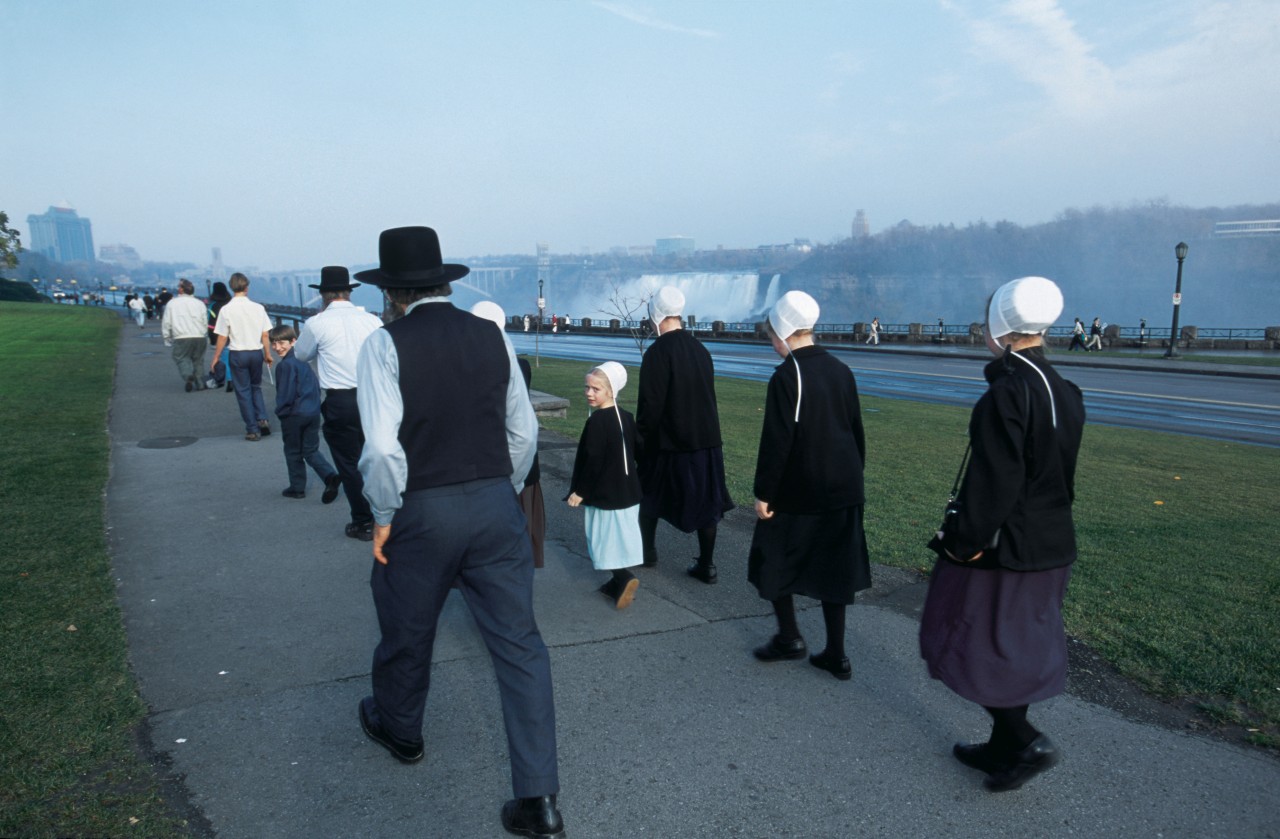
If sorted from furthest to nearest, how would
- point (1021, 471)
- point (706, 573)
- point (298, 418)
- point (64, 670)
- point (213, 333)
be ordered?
point (213, 333) → point (298, 418) → point (706, 573) → point (64, 670) → point (1021, 471)

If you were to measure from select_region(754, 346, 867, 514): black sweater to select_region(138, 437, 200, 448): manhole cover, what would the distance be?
8124mm

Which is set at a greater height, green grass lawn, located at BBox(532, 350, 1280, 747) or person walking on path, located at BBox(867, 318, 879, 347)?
person walking on path, located at BBox(867, 318, 879, 347)

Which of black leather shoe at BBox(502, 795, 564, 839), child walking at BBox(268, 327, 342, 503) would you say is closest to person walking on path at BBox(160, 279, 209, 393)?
child walking at BBox(268, 327, 342, 503)

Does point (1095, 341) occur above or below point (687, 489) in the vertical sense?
below

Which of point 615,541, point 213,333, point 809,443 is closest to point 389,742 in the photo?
point 615,541

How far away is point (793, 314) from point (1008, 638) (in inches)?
65.2

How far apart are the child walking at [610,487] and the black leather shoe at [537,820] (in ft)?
6.58

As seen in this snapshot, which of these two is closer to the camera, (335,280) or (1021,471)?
(1021,471)

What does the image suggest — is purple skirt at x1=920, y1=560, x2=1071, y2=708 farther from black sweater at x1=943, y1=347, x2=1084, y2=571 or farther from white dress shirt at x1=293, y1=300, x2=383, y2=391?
white dress shirt at x1=293, y1=300, x2=383, y2=391

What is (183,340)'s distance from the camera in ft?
44.3

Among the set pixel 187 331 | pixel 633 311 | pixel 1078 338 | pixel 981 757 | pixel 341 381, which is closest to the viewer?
pixel 981 757

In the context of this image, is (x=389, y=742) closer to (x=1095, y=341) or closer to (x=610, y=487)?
(x=610, y=487)

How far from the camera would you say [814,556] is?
385 centimetres

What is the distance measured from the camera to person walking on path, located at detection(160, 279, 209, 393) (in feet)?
43.5
